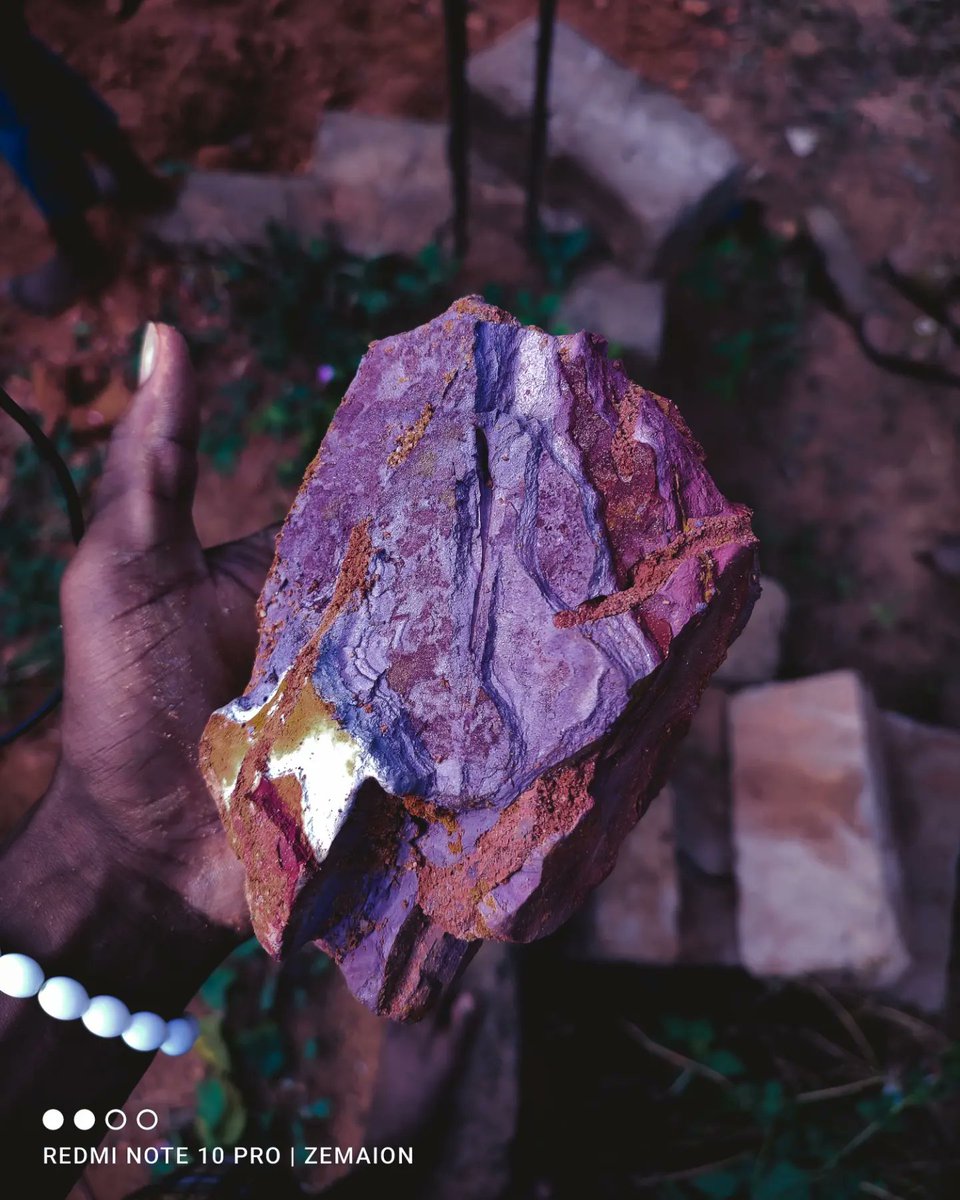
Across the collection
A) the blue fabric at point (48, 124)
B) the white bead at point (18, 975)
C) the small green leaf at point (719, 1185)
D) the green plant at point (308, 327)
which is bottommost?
the small green leaf at point (719, 1185)

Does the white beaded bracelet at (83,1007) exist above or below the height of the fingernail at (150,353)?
below

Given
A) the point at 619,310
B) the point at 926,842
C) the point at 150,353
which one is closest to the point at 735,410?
the point at 619,310

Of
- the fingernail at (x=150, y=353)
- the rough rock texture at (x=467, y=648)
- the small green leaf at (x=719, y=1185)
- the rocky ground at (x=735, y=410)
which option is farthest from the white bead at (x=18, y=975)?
the small green leaf at (x=719, y=1185)

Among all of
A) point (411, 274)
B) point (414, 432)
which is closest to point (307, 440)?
point (411, 274)

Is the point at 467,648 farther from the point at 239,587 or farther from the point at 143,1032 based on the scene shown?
the point at 143,1032

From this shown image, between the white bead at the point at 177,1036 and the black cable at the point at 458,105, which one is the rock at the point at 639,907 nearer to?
the white bead at the point at 177,1036

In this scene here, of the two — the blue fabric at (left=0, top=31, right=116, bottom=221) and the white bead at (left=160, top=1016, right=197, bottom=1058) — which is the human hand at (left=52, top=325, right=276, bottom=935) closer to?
the white bead at (left=160, top=1016, right=197, bottom=1058)

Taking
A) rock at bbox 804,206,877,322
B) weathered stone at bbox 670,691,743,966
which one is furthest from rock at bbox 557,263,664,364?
weathered stone at bbox 670,691,743,966
